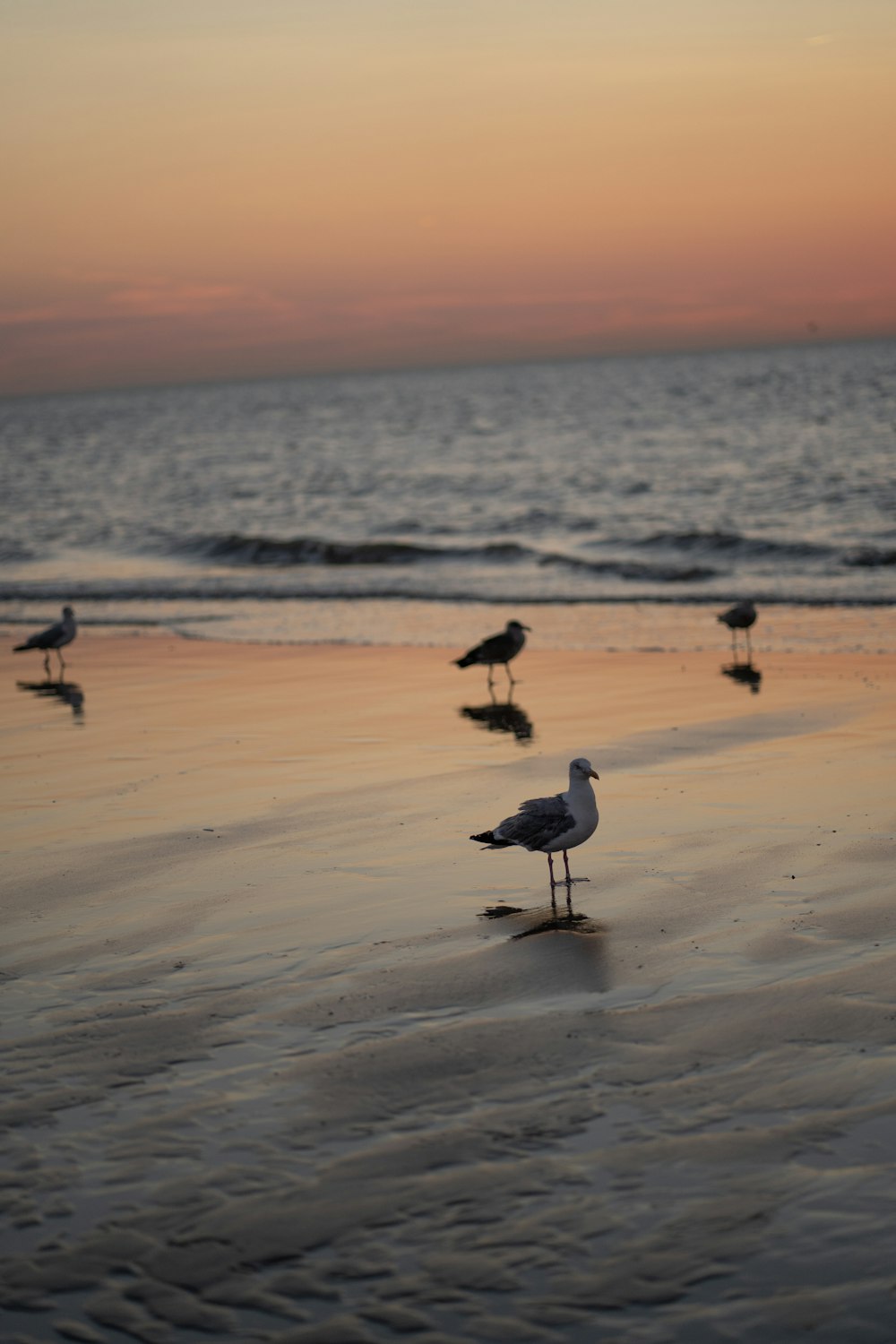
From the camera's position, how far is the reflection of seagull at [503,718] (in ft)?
45.1

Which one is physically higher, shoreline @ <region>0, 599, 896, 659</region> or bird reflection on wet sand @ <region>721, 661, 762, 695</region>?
shoreline @ <region>0, 599, 896, 659</region>

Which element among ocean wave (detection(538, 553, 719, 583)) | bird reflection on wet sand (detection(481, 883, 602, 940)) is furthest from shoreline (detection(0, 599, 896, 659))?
bird reflection on wet sand (detection(481, 883, 602, 940))

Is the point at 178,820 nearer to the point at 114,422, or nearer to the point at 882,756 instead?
the point at 882,756

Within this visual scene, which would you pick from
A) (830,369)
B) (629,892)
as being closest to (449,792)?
(629,892)

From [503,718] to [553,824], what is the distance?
588 cm

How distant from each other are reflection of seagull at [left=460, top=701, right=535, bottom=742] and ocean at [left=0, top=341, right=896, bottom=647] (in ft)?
16.9

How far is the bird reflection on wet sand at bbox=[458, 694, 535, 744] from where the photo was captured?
1377 cm

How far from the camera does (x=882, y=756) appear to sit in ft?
38.0

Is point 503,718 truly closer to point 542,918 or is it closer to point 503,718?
point 503,718

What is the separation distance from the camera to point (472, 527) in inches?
1597

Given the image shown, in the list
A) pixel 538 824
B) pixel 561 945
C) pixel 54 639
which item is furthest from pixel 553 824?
pixel 54 639

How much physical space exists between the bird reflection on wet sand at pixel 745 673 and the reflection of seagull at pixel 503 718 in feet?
8.65

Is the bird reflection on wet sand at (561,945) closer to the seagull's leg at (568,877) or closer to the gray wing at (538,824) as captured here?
the seagull's leg at (568,877)

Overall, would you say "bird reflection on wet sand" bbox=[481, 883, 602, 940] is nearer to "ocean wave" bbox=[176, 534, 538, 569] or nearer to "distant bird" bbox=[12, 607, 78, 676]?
"distant bird" bbox=[12, 607, 78, 676]
